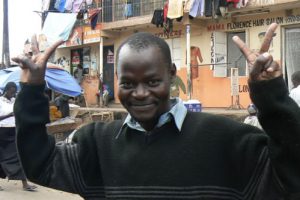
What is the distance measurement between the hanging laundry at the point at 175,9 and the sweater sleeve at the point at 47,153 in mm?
13722

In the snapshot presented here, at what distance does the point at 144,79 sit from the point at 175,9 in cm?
1398

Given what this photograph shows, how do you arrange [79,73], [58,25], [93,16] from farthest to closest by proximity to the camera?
1. [79,73]
2. [58,25]
3. [93,16]

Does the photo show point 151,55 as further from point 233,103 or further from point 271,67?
point 233,103

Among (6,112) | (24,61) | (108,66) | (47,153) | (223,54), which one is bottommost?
(6,112)

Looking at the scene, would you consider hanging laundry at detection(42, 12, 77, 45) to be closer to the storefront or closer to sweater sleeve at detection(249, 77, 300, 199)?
the storefront

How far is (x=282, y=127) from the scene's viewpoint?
4.93 ft

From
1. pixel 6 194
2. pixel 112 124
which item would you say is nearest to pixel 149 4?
pixel 6 194

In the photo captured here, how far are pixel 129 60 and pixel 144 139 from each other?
0.28 metres

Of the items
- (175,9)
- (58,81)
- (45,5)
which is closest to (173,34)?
(175,9)

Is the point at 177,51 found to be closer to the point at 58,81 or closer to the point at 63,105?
the point at 63,105

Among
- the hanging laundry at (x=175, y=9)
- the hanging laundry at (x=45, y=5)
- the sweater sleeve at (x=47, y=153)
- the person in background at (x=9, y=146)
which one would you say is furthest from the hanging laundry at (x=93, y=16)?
the sweater sleeve at (x=47, y=153)

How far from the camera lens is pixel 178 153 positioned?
1703 mm

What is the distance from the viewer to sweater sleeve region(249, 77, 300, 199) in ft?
4.90

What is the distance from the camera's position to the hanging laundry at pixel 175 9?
1527 centimetres
